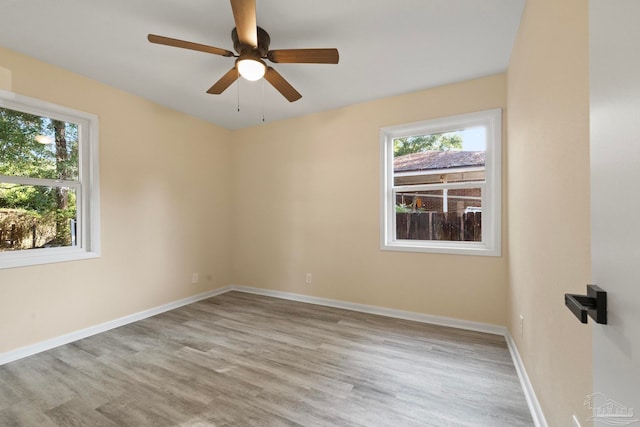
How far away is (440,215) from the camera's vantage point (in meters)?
3.01

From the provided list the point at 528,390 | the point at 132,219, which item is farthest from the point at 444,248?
the point at 132,219

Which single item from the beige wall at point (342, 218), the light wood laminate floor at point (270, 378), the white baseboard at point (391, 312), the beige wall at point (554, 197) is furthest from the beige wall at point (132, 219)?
the beige wall at point (554, 197)

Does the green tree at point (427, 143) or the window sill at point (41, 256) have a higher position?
the green tree at point (427, 143)

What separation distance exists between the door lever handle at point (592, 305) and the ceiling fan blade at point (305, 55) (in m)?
1.80

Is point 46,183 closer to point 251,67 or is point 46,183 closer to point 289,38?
point 251,67

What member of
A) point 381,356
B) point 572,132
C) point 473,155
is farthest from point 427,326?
point 572,132

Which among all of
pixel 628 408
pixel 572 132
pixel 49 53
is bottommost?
pixel 628 408

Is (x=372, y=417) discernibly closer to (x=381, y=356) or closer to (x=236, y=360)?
(x=381, y=356)

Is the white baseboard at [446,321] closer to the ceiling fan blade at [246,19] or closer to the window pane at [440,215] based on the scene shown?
the window pane at [440,215]

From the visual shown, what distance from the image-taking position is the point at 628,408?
0.48 metres

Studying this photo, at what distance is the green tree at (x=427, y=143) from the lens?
2949mm

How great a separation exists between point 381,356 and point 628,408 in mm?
1961

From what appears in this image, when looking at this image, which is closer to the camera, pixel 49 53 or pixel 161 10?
pixel 161 10

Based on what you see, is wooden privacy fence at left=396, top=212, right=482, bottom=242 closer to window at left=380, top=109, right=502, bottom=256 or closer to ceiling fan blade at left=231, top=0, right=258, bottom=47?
window at left=380, top=109, right=502, bottom=256
